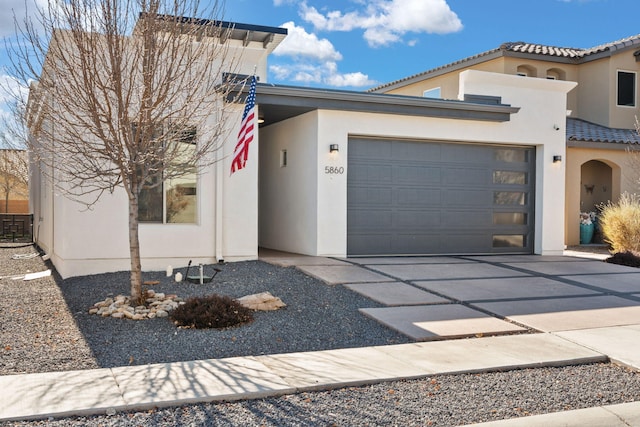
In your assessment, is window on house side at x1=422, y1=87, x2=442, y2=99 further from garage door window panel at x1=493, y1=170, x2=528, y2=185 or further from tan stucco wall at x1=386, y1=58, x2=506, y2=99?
garage door window panel at x1=493, y1=170, x2=528, y2=185

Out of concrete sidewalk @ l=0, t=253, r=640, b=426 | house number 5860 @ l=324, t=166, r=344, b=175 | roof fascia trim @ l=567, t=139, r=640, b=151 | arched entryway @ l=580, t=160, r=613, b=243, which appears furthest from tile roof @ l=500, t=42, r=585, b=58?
concrete sidewalk @ l=0, t=253, r=640, b=426

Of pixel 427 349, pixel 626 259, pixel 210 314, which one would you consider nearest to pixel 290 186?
pixel 210 314

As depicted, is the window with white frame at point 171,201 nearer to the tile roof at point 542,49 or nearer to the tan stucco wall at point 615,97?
the tile roof at point 542,49

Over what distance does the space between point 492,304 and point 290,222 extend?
20.4ft

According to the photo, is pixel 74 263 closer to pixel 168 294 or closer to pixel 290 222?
pixel 168 294

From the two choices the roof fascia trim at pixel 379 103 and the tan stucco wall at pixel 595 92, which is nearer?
the roof fascia trim at pixel 379 103

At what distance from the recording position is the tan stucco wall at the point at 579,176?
57.6ft

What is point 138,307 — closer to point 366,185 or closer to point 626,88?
point 366,185

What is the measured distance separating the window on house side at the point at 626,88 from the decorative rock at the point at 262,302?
56.5ft

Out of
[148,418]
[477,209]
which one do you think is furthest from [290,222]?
[148,418]

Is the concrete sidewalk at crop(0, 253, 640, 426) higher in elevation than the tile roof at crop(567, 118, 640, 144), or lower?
lower

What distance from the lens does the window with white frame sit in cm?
1103

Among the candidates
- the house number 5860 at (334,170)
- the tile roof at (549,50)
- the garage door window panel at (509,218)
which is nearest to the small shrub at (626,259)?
the garage door window panel at (509,218)

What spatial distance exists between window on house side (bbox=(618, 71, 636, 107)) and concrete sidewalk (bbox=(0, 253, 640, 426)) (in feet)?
36.8
